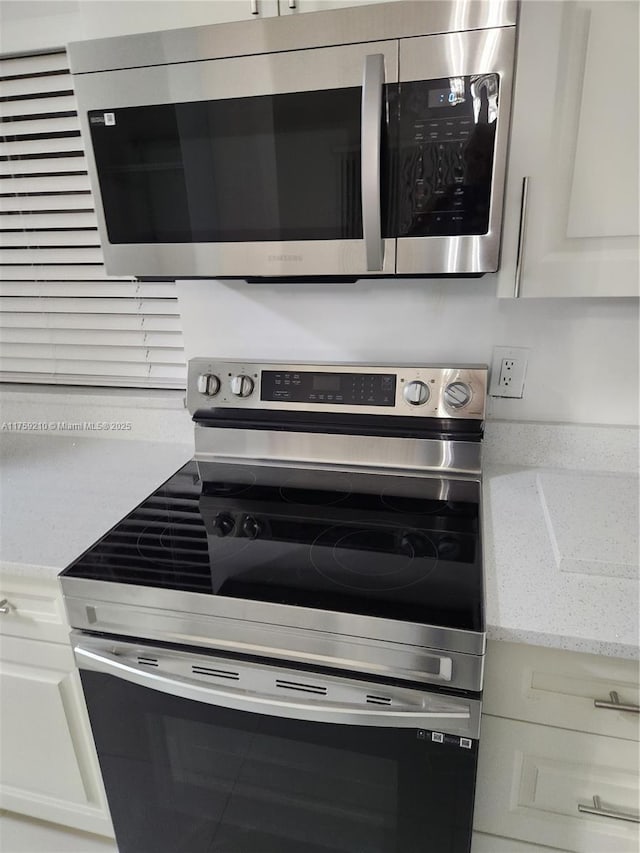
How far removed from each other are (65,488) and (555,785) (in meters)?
1.19

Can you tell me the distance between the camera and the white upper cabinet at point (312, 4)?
Answer: 96cm

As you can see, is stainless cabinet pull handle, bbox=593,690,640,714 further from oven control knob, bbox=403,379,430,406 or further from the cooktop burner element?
oven control knob, bbox=403,379,430,406

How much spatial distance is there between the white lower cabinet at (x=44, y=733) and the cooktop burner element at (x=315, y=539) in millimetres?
229

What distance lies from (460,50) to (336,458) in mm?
857

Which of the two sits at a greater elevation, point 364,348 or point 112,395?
point 364,348

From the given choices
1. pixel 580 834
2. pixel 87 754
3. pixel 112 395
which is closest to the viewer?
pixel 580 834

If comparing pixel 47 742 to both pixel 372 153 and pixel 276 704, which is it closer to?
pixel 276 704

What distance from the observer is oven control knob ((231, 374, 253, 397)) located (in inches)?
53.4

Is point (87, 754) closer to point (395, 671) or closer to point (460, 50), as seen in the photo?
point (395, 671)

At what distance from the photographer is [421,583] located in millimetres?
910

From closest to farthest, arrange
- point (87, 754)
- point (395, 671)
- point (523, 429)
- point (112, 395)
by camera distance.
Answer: point (395, 671) → point (87, 754) → point (523, 429) → point (112, 395)

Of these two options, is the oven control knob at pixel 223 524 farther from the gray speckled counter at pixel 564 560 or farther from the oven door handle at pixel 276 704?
the gray speckled counter at pixel 564 560

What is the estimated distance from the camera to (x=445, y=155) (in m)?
0.93

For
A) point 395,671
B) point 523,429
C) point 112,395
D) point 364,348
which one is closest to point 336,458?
point 364,348
